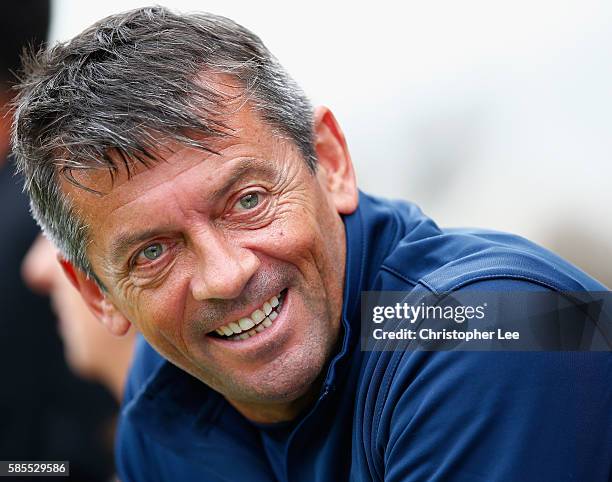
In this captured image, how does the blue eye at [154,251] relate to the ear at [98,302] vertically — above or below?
above

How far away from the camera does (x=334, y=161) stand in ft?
7.97

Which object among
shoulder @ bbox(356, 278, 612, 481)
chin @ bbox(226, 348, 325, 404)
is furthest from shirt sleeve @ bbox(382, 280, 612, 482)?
chin @ bbox(226, 348, 325, 404)

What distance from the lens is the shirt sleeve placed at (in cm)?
175

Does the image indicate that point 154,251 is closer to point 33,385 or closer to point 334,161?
point 334,161

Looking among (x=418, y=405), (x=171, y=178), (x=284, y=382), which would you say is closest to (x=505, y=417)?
(x=418, y=405)

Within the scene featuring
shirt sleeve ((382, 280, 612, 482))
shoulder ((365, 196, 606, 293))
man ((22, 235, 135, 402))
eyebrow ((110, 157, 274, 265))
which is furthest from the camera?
man ((22, 235, 135, 402))

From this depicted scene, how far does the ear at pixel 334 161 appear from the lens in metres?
2.37

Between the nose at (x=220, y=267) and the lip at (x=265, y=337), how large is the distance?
13 centimetres

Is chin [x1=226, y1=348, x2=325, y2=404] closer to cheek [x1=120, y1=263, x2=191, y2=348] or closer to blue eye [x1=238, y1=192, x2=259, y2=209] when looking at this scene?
cheek [x1=120, y1=263, x2=191, y2=348]

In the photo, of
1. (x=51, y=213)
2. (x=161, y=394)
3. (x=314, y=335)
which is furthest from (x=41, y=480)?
(x=314, y=335)

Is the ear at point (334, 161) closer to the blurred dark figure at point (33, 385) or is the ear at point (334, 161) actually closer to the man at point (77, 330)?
the man at point (77, 330)

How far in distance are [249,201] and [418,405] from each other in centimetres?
60

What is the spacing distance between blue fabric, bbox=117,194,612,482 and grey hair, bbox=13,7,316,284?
0.37m

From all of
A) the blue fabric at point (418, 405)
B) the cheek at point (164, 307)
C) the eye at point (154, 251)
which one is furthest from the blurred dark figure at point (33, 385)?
the eye at point (154, 251)
